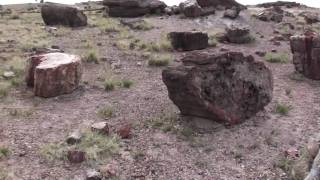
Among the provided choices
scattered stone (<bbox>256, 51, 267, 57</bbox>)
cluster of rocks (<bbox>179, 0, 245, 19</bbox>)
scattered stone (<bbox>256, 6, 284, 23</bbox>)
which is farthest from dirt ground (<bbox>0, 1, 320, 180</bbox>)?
scattered stone (<bbox>256, 6, 284, 23</bbox>)

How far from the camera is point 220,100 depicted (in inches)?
538

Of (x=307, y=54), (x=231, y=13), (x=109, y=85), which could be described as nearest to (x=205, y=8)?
(x=231, y=13)

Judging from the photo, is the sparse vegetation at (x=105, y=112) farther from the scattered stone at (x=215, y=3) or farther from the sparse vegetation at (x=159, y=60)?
the scattered stone at (x=215, y=3)

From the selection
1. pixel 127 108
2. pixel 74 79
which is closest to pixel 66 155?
pixel 127 108

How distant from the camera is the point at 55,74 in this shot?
15312 mm

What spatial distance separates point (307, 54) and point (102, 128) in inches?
334

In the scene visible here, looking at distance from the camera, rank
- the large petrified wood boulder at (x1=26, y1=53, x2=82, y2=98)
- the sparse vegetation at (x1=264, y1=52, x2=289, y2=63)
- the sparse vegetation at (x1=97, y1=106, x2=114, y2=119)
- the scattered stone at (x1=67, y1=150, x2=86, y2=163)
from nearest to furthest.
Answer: the scattered stone at (x1=67, y1=150, x2=86, y2=163) < the sparse vegetation at (x1=97, y1=106, x2=114, y2=119) < the large petrified wood boulder at (x1=26, y1=53, x2=82, y2=98) < the sparse vegetation at (x1=264, y1=52, x2=289, y2=63)

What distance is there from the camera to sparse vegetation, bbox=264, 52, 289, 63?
21.0m

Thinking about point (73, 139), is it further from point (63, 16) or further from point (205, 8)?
point (205, 8)

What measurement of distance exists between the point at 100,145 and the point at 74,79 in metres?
4.11

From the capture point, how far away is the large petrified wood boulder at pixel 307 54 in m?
18.2

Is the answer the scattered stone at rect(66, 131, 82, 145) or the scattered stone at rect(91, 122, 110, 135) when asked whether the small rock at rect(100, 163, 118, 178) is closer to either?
the scattered stone at rect(66, 131, 82, 145)

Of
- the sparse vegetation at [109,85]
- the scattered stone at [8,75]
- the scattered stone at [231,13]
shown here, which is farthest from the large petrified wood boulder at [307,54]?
the scattered stone at [231,13]

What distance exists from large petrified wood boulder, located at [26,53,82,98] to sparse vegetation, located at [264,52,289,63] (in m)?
8.02
